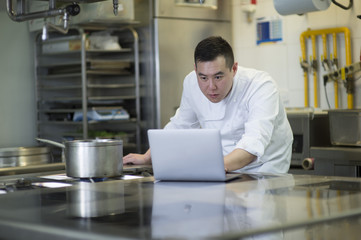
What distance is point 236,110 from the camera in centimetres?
334

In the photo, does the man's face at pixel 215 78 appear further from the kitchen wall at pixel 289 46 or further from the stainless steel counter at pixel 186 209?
the kitchen wall at pixel 289 46

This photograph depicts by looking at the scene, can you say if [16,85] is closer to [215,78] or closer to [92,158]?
[215,78]

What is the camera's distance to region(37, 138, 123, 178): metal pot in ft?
8.17

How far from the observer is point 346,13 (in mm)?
5039

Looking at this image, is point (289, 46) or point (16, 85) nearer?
point (289, 46)

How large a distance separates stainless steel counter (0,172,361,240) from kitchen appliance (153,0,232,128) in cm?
312

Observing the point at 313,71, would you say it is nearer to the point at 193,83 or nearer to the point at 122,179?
the point at 193,83

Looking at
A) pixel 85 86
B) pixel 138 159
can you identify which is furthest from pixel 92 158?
pixel 85 86

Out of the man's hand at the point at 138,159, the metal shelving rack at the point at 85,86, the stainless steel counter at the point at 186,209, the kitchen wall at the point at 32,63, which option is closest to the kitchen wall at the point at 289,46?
the kitchen wall at the point at 32,63

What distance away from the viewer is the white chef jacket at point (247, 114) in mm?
3123

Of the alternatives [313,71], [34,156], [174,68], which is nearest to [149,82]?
[174,68]

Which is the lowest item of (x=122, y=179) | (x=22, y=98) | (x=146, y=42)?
(x=122, y=179)

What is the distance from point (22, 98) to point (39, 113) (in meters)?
0.23

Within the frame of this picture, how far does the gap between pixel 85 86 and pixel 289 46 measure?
1921mm
